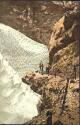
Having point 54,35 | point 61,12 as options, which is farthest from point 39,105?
point 61,12

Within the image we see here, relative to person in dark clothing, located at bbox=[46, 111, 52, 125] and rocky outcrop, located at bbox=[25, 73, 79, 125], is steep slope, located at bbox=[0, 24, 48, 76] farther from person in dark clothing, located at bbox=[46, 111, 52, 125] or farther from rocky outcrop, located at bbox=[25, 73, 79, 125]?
person in dark clothing, located at bbox=[46, 111, 52, 125]

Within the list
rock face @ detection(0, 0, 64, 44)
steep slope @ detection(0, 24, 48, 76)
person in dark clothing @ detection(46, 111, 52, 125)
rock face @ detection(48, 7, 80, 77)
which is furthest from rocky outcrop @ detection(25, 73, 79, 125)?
rock face @ detection(0, 0, 64, 44)

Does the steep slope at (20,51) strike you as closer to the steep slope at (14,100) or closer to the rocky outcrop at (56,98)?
the rocky outcrop at (56,98)

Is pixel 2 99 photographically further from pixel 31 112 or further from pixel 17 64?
pixel 17 64

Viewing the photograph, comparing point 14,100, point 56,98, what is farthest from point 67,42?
point 14,100

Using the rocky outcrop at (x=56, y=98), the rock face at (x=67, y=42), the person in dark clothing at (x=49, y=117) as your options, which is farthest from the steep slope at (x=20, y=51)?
the person in dark clothing at (x=49, y=117)
